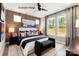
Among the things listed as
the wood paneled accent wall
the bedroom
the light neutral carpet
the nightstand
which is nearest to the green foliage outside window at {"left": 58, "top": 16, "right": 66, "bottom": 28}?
the bedroom

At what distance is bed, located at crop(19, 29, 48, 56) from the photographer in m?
1.35

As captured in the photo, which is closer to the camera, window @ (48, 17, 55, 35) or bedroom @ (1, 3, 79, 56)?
bedroom @ (1, 3, 79, 56)

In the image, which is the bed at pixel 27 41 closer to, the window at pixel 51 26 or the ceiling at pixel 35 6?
the window at pixel 51 26

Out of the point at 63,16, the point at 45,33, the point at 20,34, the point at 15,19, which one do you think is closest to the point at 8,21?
the point at 15,19

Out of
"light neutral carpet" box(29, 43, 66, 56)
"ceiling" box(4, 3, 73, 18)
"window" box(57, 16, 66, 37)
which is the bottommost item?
"light neutral carpet" box(29, 43, 66, 56)

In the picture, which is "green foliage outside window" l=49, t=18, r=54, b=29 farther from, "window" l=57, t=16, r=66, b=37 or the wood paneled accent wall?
the wood paneled accent wall

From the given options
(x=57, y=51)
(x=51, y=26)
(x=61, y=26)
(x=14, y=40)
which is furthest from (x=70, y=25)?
(x=14, y=40)

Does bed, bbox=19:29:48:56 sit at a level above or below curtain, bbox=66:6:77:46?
below

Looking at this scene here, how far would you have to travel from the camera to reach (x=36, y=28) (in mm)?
1469

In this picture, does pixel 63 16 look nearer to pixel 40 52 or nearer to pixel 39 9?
pixel 39 9

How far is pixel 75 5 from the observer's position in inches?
52.7

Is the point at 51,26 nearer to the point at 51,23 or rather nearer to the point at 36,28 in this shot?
the point at 51,23

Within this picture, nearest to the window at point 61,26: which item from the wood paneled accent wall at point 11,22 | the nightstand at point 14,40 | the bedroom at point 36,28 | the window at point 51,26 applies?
the bedroom at point 36,28

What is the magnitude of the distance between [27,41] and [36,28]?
1.01ft
